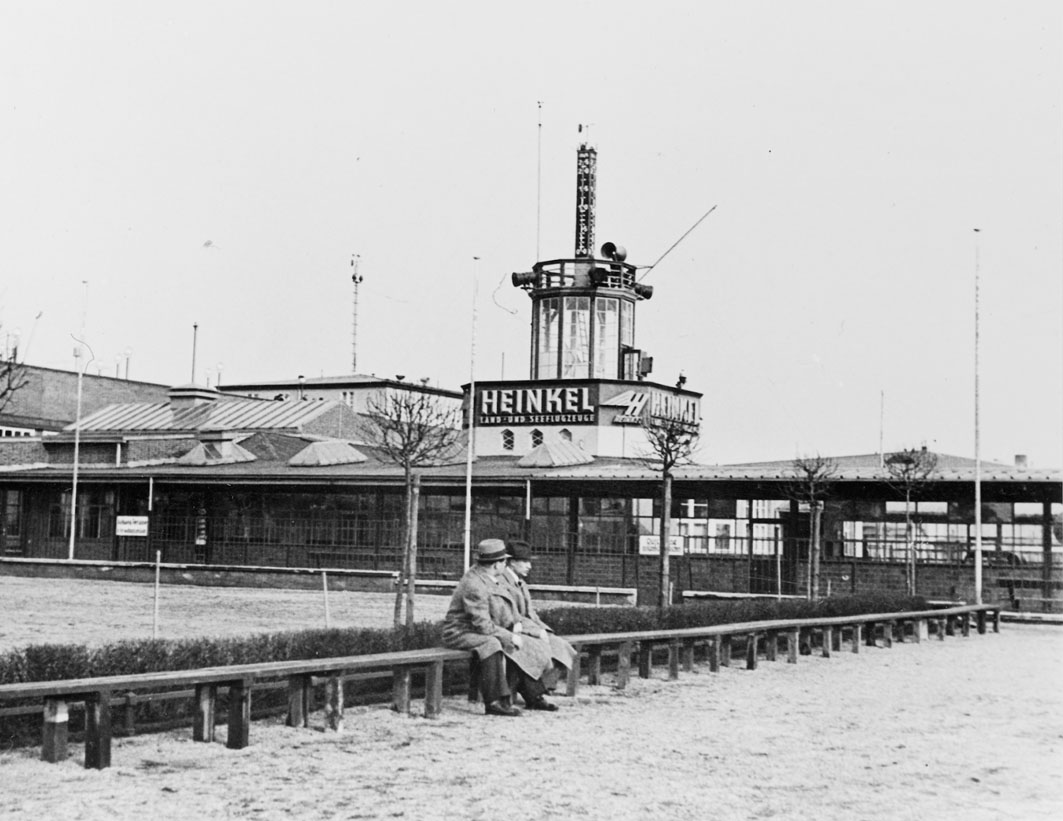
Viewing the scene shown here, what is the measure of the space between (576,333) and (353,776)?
163 ft

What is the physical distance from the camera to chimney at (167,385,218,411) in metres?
57.1

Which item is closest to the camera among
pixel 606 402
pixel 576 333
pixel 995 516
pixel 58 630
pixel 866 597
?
pixel 58 630

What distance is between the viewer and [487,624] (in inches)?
440

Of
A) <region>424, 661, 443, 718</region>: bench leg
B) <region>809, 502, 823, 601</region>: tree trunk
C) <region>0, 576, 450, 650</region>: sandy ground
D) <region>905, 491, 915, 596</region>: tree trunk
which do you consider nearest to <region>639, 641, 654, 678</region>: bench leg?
<region>424, 661, 443, 718</region>: bench leg

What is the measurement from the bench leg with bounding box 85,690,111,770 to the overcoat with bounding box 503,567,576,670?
382 cm

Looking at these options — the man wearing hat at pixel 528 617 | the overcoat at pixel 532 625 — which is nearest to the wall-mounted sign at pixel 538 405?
the man wearing hat at pixel 528 617

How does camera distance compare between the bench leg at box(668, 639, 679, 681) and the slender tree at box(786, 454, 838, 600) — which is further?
the slender tree at box(786, 454, 838, 600)

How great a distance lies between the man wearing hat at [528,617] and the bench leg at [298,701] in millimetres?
1944

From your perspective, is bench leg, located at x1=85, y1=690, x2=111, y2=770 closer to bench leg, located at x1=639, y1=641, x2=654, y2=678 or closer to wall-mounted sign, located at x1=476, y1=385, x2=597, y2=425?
bench leg, located at x1=639, y1=641, x2=654, y2=678

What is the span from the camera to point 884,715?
473 inches

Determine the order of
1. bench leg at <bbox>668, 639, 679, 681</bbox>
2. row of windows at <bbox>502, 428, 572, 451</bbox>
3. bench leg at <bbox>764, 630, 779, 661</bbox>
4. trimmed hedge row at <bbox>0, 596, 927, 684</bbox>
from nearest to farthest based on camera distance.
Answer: trimmed hedge row at <bbox>0, 596, 927, 684</bbox> → bench leg at <bbox>668, 639, 679, 681</bbox> → bench leg at <bbox>764, 630, 779, 661</bbox> → row of windows at <bbox>502, 428, 572, 451</bbox>

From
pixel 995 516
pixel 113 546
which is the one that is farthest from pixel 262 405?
pixel 995 516

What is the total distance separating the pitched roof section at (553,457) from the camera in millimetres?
40562

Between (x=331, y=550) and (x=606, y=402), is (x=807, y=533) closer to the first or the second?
(x=331, y=550)
